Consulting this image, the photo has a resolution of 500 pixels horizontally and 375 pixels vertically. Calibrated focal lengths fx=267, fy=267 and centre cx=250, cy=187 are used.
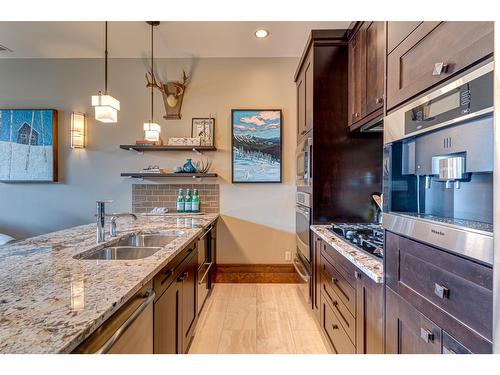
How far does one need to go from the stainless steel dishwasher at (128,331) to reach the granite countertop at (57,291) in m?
0.05

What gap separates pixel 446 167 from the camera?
901 mm

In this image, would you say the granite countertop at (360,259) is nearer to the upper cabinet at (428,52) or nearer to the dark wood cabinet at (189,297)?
the upper cabinet at (428,52)

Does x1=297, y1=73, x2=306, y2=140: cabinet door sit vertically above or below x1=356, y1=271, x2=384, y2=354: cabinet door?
above

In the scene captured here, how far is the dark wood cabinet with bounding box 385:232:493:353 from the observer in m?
0.65

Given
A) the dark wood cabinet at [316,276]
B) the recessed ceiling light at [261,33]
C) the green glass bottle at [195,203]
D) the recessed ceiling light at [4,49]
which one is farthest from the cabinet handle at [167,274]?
the recessed ceiling light at [4,49]

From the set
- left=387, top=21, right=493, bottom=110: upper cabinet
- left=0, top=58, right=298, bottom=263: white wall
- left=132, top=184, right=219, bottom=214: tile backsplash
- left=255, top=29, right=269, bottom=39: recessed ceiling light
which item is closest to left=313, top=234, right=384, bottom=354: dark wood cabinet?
left=387, top=21, right=493, bottom=110: upper cabinet

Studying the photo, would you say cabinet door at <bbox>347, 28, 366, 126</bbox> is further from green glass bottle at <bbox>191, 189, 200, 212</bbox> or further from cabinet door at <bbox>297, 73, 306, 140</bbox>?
green glass bottle at <bbox>191, 189, 200, 212</bbox>

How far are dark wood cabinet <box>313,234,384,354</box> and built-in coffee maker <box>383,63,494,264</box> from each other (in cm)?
41

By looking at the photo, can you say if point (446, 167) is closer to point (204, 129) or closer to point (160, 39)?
point (204, 129)

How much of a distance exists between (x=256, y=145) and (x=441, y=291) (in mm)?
2967

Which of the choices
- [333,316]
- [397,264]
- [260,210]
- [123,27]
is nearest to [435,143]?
[397,264]

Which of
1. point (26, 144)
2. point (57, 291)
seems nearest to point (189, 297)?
point (57, 291)

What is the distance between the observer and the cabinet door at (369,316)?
1188 mm

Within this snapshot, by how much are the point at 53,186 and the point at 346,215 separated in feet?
12.5
